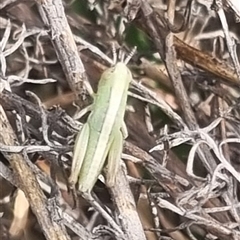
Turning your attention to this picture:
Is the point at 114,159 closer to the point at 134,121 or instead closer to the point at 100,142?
the point at 100,142

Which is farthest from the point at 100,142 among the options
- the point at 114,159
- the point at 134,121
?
the point at 134,121

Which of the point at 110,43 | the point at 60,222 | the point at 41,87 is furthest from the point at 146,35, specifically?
the point at 60,222

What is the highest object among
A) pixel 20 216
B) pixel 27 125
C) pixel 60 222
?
pixel 27 125

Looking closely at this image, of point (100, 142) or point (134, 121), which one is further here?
point (134, 121)

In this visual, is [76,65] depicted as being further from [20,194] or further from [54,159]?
[20,194]
